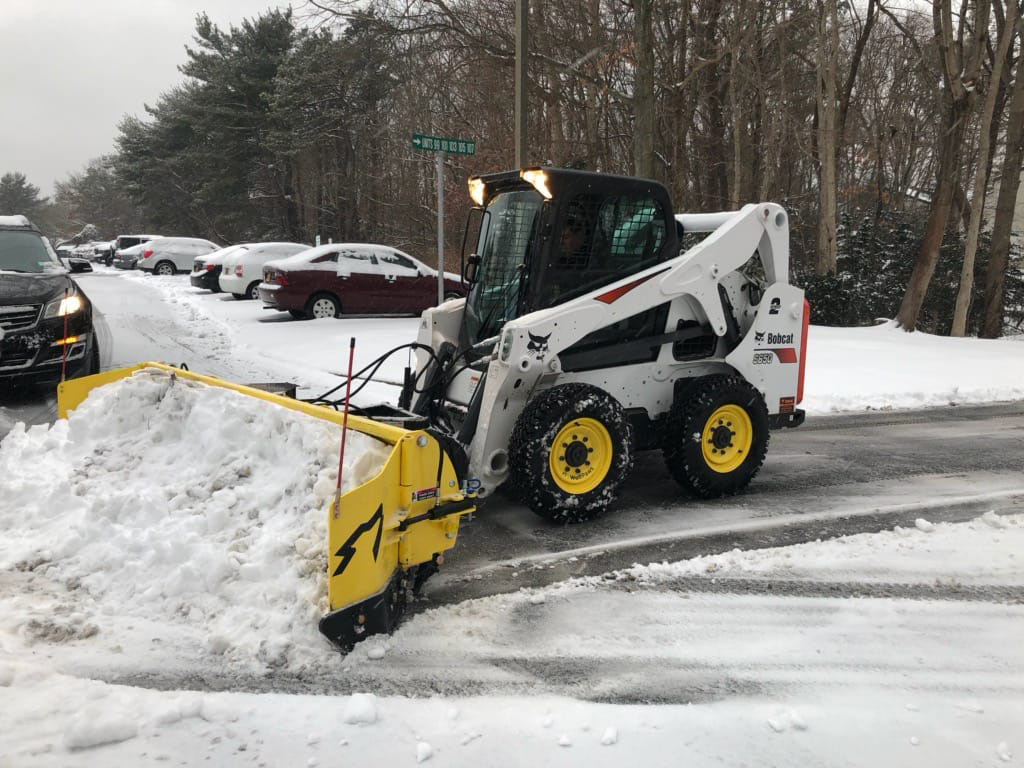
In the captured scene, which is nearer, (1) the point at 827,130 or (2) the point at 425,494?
(2) the point at 425,494

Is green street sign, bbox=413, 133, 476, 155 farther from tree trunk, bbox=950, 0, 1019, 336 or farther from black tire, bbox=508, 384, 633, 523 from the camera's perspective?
tree trunk, bbox=950, 0, 1019, 336

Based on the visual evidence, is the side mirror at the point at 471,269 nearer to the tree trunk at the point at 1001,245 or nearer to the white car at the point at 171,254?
the tree trunk at the point at 1001,245

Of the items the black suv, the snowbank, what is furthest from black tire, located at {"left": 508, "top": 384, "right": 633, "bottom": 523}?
the snowbank

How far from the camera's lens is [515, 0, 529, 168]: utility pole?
10.9 metres

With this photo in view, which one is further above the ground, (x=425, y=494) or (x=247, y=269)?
(x=247, y=269)

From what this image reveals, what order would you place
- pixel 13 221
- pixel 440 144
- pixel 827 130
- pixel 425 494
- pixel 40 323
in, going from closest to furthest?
pixel 425 494
pixel 40 323
pixel 13 221
pixel 440 144
pixel 827 130

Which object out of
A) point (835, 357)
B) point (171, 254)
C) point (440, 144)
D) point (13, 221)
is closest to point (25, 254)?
point (13, 221)

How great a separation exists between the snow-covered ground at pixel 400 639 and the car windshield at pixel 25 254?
4397 mm

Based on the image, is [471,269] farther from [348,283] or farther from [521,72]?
[348,283]

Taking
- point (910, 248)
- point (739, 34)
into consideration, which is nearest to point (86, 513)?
point (739, 34)

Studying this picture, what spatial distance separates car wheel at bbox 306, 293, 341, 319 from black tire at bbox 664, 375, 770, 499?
1097cm

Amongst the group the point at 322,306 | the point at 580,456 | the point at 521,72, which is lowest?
the point at 580,456

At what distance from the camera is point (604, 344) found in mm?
5098

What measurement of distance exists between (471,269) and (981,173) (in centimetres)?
1482
